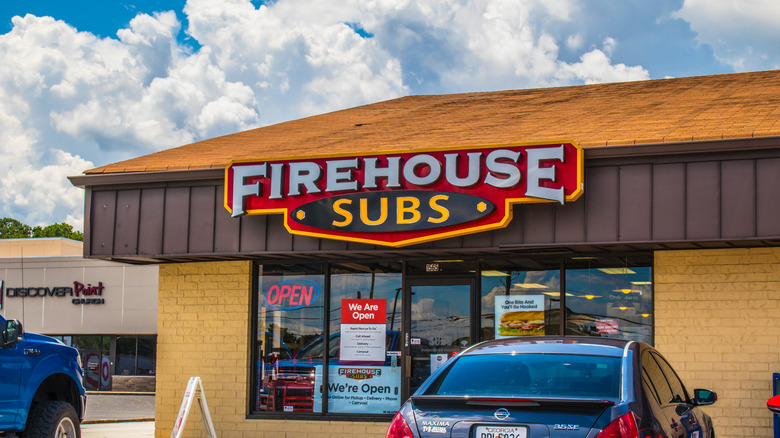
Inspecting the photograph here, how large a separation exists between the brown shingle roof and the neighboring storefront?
49.0 feet

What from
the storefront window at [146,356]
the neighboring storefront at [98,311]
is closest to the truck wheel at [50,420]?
the neighboring storefront at [98,311]

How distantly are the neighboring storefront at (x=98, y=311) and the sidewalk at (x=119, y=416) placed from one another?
1.25 m

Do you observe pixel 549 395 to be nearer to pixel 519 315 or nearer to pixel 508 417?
pixel 508 417

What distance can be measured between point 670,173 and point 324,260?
16.2ft

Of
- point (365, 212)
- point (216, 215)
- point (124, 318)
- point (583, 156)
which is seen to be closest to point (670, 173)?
point (583, 156)

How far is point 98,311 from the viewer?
2967 cm

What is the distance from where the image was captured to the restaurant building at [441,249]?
9.56 meters

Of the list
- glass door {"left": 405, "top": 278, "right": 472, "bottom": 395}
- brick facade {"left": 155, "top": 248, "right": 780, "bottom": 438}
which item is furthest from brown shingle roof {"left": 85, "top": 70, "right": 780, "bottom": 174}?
glass door {"left": 405, "top": 278, "right": 472, "bottom": 395}

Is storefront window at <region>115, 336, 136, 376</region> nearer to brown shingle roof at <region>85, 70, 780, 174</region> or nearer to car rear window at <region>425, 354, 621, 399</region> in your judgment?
brown shingle roof at <region>85, 70, 780, 174</region>

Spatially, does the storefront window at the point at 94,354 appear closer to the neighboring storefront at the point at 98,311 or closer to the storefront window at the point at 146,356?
the neighboring storefront at the point at 98,311

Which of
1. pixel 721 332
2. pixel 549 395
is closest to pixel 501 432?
pixel 549 395

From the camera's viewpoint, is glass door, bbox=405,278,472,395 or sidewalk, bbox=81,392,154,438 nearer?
glass door, bbox=405,278,472,395

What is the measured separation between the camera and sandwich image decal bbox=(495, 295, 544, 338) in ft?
36.5

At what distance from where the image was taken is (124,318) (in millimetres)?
29422
